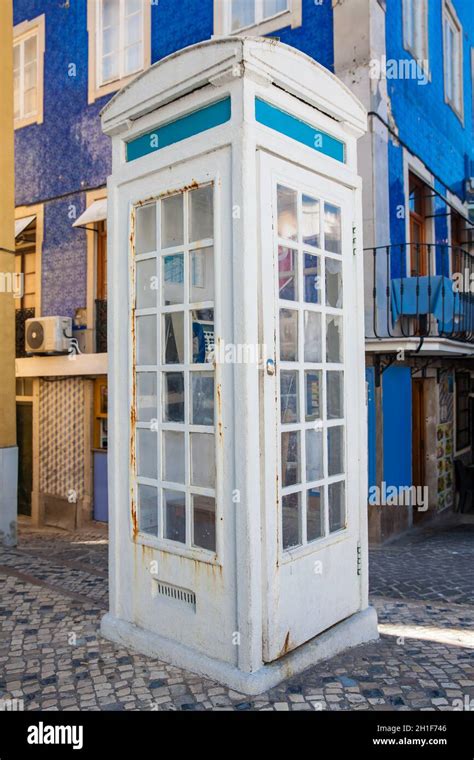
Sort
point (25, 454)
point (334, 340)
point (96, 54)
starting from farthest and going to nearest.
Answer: point (25, 454) → point (96, 54) → point (334, 340)

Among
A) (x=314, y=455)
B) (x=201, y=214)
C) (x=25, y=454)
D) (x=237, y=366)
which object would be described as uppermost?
(x=201, y=214)

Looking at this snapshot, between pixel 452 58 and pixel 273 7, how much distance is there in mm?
4741

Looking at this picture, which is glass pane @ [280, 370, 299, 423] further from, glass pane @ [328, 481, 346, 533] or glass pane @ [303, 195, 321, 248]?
glass pane @ [303, 195, 321, 248]

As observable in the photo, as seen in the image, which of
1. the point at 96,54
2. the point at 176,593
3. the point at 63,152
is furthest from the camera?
the point at 63,152

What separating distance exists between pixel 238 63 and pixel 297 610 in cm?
297

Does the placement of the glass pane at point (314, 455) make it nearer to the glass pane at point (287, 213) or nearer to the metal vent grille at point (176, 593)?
the metal vent grille at point (176, 593)

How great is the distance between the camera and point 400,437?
362 inches

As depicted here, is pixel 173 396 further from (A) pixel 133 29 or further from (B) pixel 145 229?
(A) pixel 133 29

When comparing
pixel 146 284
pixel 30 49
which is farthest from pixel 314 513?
pixel 30 49

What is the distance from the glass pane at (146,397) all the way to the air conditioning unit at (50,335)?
7.19 metres

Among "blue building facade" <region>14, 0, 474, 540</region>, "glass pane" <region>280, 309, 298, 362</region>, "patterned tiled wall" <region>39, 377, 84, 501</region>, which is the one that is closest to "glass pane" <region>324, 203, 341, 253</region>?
"glass pane" <region>280, 309, 298, 362</region>

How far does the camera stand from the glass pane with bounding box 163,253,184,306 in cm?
364

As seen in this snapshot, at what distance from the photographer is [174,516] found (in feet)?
12.1
